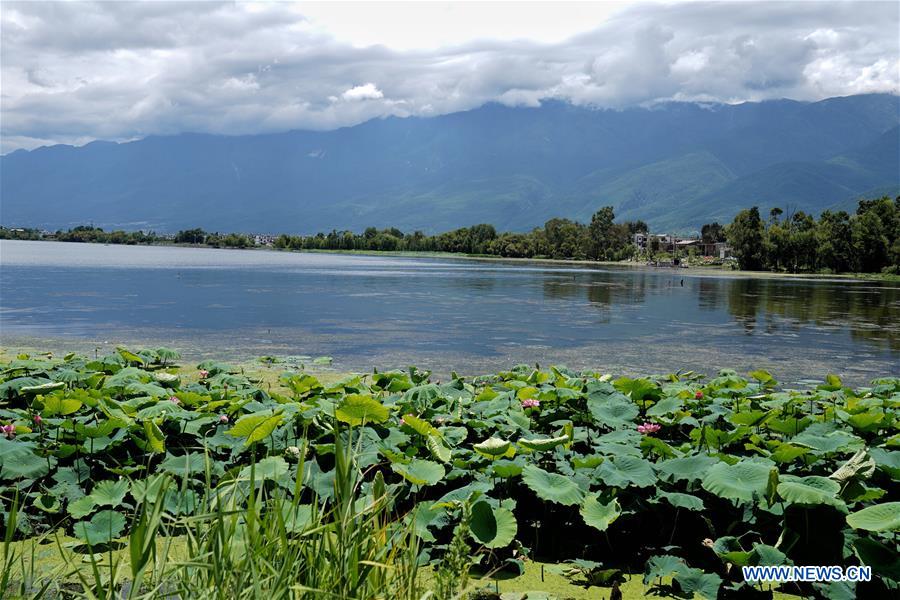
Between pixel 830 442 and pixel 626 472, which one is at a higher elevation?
pixel 830 442

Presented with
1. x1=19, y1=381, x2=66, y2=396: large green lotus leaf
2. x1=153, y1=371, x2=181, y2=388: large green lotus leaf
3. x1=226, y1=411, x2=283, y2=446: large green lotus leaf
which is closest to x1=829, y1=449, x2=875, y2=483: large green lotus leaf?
x1=226, y1=411, x2=283, y2=446: large green lotus leaf

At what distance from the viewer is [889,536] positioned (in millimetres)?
4824

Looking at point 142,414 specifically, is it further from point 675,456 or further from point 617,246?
point 617,246

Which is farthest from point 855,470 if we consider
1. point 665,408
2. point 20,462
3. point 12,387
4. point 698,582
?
point 12,387

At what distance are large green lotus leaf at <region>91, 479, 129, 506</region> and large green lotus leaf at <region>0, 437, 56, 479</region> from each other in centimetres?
60

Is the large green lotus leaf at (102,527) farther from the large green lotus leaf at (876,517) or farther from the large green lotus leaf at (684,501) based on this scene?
the large green lotus leaf at (876,517)

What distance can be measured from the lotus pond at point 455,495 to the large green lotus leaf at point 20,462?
0.01 metres

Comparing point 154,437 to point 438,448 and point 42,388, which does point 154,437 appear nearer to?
point 438,448

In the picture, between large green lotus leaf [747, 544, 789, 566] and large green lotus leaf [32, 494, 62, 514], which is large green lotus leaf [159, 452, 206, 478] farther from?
large green lotus leaf [747, 544, 789, 566]

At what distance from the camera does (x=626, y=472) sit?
5555 millimetres

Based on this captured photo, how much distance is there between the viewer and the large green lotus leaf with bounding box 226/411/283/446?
5.89 meters

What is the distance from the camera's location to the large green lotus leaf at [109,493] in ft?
18.3

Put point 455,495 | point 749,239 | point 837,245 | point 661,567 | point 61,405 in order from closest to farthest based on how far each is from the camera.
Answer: point 661,567 < point 455,495 < point 61,405 < point 837,245 < point 749,239

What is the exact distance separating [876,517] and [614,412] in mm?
2943
